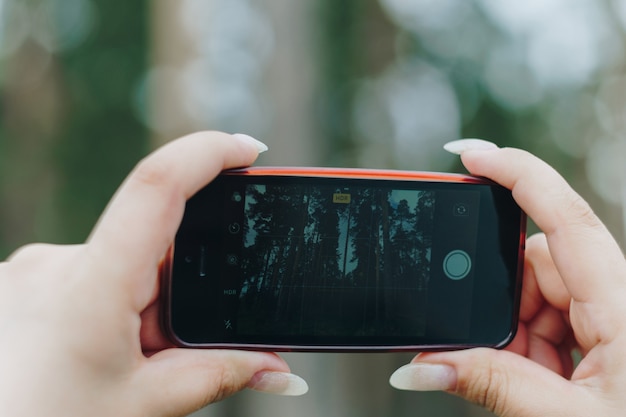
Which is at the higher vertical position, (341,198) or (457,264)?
(341,198)

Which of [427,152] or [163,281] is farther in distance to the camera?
[427,152]

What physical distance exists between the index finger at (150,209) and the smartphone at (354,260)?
0.64 ft

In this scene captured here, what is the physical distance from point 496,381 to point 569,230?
0.40 metres

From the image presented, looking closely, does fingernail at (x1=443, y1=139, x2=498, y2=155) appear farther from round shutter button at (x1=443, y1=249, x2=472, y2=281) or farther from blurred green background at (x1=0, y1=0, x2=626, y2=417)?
blurred green background at (x1=0, y1=0, x2=626, y2=417)

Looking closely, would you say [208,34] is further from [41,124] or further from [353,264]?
[353,264]

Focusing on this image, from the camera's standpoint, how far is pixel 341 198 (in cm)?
170

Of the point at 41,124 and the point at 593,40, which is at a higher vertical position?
the point at 593,40

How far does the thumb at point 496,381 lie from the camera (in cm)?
149

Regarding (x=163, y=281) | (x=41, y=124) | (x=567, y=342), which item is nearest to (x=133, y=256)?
(x=163, y=281)

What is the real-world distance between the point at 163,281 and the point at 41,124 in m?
12.3

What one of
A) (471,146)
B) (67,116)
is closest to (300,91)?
(471,146)

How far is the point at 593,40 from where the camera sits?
9.66 meters

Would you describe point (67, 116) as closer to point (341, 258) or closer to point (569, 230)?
point (341, 258)

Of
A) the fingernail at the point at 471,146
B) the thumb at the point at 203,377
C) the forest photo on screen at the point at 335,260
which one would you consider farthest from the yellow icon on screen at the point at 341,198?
the thumb at the point at 203,377
